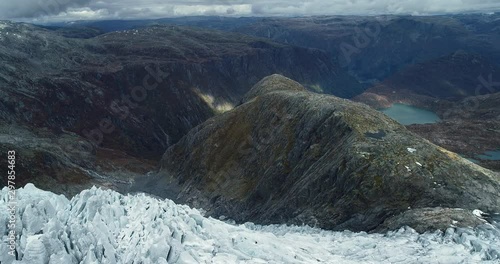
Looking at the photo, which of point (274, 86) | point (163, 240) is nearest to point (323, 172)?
point (163, 240)

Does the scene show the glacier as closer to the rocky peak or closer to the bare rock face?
the bare rock face

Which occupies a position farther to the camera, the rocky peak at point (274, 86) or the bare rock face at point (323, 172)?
the rocky peak at point (274, 86)

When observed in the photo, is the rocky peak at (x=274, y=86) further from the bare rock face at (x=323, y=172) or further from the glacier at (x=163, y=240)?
the glacier at (x=163, y=240)

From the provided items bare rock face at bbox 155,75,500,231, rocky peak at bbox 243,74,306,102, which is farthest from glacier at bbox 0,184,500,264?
rocky peak at bbox 243,74,306,102

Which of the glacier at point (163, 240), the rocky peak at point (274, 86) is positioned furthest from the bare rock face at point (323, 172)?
the rocky peak at point (274, 86)

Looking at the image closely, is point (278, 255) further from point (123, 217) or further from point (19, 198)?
point (19, 198)
